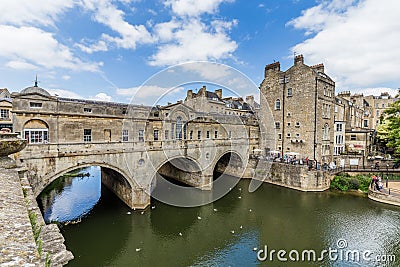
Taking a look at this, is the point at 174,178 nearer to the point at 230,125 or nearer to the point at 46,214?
the point at 230,125

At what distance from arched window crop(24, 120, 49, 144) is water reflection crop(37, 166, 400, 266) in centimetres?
573

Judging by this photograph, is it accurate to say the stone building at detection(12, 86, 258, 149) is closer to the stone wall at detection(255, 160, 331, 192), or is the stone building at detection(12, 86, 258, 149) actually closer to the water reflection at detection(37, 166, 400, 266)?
the water reflection at detection(37, 166, 400, 266)

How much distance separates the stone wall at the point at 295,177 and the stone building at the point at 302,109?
3.53m

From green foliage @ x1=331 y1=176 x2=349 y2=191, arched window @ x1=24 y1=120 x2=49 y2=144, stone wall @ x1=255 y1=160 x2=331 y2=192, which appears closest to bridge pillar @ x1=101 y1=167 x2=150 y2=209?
arched window @ x1=24 y1=120 x2=49 y2=144

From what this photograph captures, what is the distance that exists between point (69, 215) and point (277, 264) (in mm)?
13700

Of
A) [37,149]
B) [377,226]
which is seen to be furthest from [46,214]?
[377,226]

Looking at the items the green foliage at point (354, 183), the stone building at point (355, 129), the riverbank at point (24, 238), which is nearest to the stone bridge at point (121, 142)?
the riverbank at point (24, 238)

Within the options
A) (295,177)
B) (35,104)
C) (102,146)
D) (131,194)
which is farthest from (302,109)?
(35,104)

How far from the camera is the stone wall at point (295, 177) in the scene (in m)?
21.0

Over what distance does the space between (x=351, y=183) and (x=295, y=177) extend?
501 centimetres

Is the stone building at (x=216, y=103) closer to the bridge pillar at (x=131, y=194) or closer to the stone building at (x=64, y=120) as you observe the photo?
the stone building at (x=64, y=120)

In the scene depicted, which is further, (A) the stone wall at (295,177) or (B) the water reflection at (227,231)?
(A) the stone wall at (295,177)

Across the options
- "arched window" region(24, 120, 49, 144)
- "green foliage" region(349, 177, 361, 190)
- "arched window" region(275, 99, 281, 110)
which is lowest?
"green foliage" region(349, 177, 361, 190)

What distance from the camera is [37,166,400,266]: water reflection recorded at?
36.8 ft
